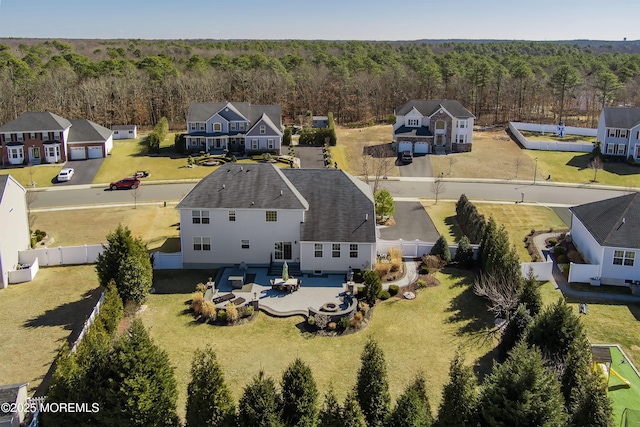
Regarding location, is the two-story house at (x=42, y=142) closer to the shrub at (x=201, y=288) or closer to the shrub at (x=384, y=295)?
the shrub at (x=201, y=288)

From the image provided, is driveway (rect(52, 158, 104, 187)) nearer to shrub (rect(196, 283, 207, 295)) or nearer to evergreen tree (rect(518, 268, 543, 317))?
shrub (rect(196, 283, 207, 295))

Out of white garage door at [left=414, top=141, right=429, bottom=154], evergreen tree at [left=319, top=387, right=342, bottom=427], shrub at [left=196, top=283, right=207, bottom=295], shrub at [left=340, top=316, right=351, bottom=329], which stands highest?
white garage door at [left=414, top=141, right=429, bottom=154]

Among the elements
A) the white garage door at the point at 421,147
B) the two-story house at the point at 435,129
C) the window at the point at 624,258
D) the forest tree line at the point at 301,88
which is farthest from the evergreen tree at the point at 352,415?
the forest tree line at the point at 301,88

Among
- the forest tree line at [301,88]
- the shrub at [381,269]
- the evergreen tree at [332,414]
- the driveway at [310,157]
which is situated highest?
the forest tree line at [301,88]

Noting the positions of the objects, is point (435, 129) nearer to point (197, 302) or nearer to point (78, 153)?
point (78, 153)

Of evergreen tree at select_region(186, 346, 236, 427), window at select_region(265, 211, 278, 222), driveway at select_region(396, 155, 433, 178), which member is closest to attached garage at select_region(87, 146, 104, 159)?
driveway at select_region(396, 155, 433, 178)

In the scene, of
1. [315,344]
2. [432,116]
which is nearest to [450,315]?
[315,344]

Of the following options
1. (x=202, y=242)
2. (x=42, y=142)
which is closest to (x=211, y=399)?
(x=202, y=242)
